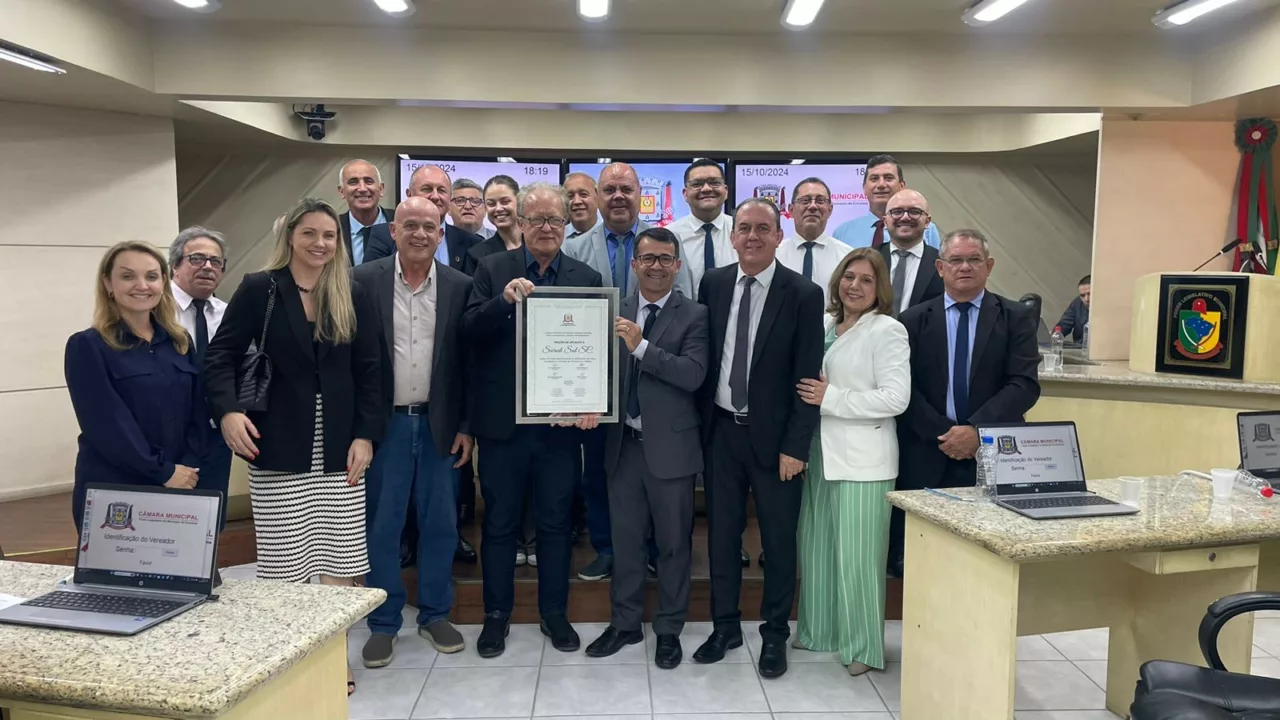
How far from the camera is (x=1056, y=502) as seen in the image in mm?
2605

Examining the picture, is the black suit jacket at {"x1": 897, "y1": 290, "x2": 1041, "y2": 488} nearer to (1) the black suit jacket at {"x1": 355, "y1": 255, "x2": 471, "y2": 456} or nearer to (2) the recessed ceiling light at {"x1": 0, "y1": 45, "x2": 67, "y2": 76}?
(1) the black suit jacket at {"x1": 355, "y1": 255, "x2": 471, "y2": 456}

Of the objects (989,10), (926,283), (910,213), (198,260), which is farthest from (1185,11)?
(198,260)

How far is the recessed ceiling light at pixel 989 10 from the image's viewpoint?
4500mm

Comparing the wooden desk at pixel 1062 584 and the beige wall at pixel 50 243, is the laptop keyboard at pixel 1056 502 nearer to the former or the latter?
the wooden desk at pixel 1062 584

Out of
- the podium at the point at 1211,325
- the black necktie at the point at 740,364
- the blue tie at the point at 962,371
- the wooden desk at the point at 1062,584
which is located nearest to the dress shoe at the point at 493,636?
Answer: the black necktie at the point at 740,364

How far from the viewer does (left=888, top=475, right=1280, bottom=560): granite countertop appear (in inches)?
88.4

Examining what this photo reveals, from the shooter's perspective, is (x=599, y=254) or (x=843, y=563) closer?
(x=843, y=563)

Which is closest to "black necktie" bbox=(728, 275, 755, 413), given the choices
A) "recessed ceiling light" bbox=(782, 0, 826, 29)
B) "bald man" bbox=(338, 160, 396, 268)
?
"bald man" bbox=(338, 160, 396, 268)

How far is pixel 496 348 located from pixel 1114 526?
2.31 metres

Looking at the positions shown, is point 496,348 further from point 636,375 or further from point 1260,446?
point 1260,446

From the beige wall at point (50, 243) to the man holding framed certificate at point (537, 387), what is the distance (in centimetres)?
382

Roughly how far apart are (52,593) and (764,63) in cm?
491

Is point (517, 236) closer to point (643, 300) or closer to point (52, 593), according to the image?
point (643, 300)

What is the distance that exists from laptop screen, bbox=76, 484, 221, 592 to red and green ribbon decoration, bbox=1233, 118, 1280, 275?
6.72m
